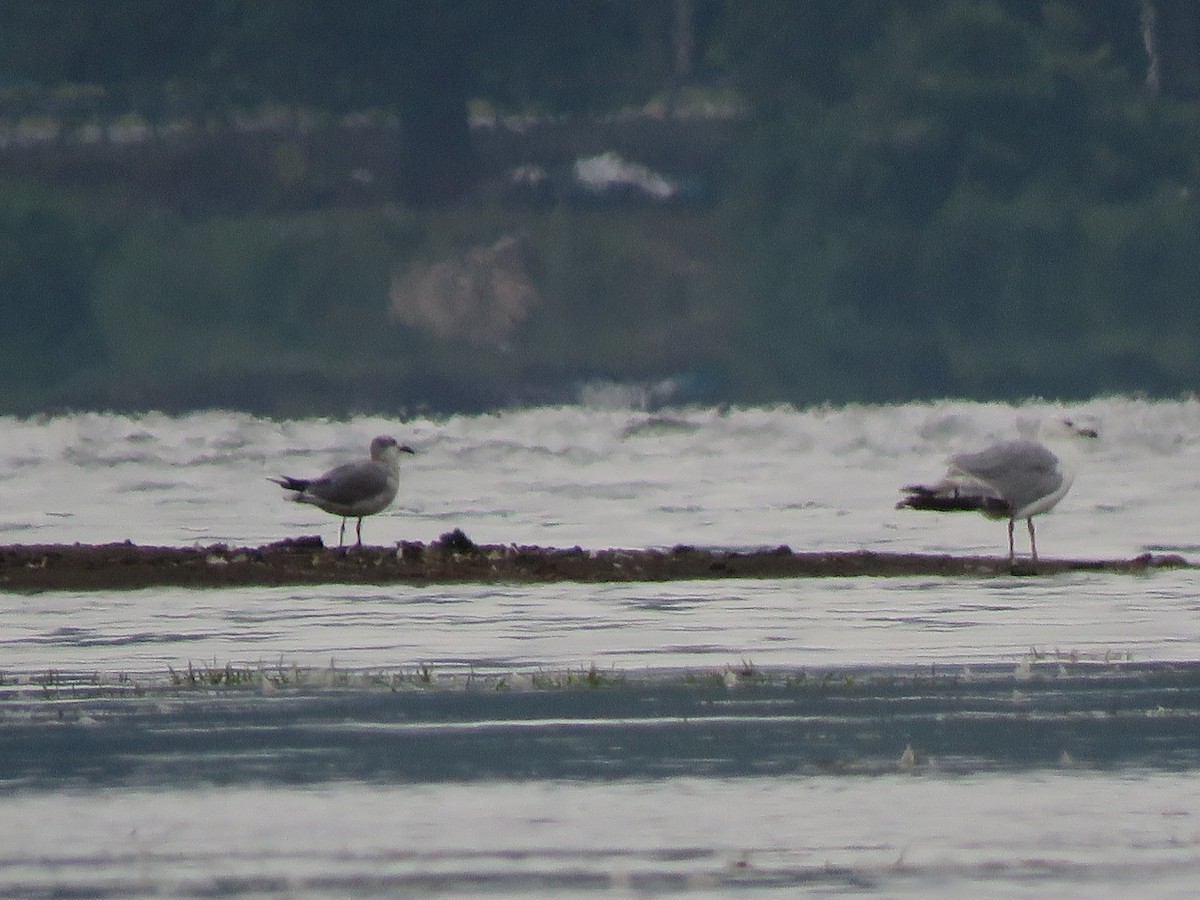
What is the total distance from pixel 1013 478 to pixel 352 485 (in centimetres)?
460

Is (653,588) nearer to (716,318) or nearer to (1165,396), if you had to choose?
(1165,396)

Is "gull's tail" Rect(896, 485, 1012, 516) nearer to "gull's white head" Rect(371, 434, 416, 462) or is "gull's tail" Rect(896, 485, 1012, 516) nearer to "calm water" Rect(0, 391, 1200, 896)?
"calm water" Rect(0, 391, 1200, 896)

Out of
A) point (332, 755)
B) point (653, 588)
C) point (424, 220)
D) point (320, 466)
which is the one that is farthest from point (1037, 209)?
point (332, 755)

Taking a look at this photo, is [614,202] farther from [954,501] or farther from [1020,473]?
[1020,473]

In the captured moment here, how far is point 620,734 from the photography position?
31.9 ft

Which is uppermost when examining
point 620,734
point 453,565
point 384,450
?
point 384,450

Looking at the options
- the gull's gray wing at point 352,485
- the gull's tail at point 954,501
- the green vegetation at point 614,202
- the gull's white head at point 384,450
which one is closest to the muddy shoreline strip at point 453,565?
the gull's tail at point 954,501

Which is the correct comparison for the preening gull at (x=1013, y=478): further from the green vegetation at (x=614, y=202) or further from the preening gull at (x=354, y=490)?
the green vegetation at (x=614, y=202)


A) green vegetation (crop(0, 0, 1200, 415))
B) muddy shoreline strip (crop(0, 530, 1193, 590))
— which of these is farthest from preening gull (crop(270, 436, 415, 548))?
green vegetation (crop(0, 0, 1200, 415))

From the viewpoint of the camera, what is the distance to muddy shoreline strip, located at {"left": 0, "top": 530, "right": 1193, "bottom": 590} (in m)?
16.8

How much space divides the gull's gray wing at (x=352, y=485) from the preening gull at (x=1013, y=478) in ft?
12.1

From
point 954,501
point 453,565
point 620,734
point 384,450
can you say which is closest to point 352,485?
point 384,450

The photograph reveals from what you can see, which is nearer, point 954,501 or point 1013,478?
point 1013,478

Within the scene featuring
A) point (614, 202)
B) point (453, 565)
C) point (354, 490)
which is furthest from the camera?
point (614, 202)
